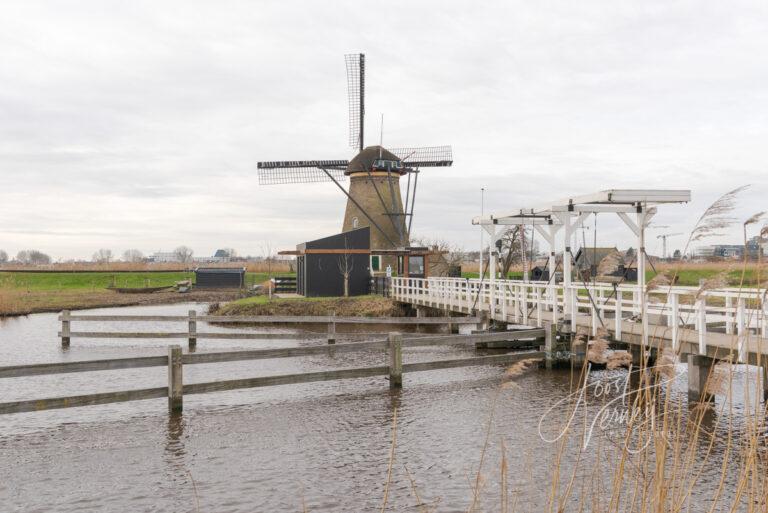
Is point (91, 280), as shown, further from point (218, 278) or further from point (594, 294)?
Answer: point (594, 294)

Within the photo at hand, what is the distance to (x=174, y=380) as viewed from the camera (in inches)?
456

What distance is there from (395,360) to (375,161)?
97.7ft

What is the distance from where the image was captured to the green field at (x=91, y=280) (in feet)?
195

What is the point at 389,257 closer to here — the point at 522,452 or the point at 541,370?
the point at 541,370

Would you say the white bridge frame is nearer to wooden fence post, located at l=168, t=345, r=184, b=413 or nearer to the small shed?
wooden fence post, located at l=168, t=345, r=184, b=413

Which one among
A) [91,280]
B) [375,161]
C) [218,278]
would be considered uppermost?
[375,161]

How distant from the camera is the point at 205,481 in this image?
8.41m

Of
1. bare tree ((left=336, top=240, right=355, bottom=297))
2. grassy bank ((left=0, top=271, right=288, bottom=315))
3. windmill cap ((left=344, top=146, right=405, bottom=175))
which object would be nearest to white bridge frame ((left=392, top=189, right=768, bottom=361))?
bare tree ((left=336, top=240, right=355, bottom=297))

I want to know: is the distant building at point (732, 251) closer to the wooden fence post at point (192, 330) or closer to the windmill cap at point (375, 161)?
the wooden fence post at point (192, 330)

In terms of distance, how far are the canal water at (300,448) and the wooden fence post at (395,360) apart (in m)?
0.35

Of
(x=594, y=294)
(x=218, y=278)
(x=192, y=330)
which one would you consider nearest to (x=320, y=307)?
(x=192, y=330)

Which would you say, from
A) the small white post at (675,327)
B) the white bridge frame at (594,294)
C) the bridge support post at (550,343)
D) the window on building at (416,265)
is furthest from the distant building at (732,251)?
the window on building at (416,265)

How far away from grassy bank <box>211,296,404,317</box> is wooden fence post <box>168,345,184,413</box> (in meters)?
20.1

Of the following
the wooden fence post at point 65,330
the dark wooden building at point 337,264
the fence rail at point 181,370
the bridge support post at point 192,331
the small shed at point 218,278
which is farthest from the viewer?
the small shed at point 218,278
